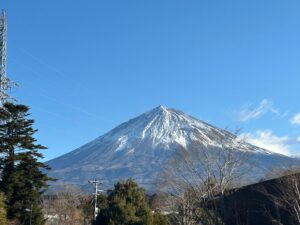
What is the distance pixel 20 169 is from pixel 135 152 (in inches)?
5136

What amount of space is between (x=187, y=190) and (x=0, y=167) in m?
11.2

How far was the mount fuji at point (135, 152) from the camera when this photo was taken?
5645 inches

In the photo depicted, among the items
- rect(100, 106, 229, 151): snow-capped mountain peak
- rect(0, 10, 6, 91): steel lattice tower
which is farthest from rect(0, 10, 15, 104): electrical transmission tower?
rect(100, 106, 229, 151): snow-capped mountain peak

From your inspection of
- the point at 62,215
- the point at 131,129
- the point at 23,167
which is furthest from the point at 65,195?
the point at 131,129

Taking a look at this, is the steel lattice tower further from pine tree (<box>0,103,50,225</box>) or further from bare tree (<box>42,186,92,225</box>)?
bare tree (<box>42,186,92,225</box>)

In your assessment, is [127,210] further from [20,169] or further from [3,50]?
[3,50]

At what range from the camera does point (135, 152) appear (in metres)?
162

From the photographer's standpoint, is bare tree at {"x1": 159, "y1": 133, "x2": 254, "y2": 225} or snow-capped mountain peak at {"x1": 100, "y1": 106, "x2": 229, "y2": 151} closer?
bare tree at {"x1": 159, "y1": 133, "x2": 254, "y2": 225}

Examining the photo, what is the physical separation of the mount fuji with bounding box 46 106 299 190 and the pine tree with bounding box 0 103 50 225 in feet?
304

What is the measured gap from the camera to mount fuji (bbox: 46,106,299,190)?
143 metres

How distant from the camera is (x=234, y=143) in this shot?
96.2ft

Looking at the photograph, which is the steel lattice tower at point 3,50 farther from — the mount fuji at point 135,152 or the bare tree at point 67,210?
the mount fuji at point 135,152

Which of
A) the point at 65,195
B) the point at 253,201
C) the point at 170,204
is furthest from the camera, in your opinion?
the point at 65,195

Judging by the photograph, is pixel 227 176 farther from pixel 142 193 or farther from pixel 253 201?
pixel 142 193
